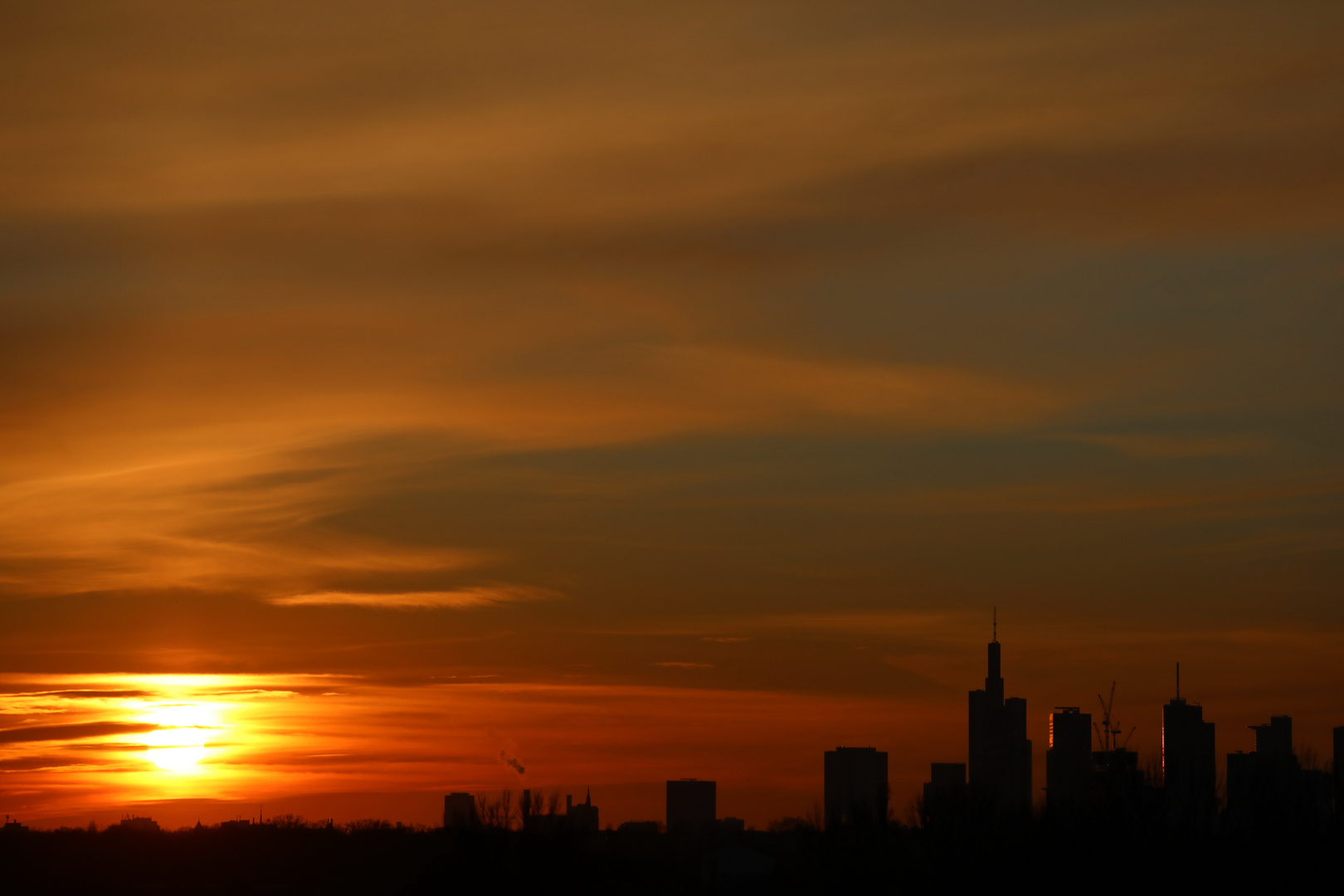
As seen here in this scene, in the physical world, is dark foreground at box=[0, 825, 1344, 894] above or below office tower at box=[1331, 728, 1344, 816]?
below

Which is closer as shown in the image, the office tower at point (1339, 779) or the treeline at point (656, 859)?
the treeline at point (656, 859)

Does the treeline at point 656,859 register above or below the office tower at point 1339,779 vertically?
below

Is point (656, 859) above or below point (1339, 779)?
below

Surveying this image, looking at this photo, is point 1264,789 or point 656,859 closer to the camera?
point 1264,789

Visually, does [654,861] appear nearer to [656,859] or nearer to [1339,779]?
[656,859]

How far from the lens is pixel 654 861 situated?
150125 mm

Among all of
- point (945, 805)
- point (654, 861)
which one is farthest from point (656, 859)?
point (945, 805)

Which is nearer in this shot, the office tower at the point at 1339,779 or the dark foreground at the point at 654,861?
the dark foreground at the point at 654,861

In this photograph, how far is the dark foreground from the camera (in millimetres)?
76000

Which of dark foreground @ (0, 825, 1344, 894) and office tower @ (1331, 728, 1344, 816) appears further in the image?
office tower @ (1331, 728, 1344, 816)

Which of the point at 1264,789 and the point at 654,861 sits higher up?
the point at 1264,789

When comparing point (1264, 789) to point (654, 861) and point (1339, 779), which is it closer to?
point (1339, 779)

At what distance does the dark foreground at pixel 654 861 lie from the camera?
76.0 metres

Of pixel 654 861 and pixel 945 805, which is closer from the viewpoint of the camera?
pixel 945 805
